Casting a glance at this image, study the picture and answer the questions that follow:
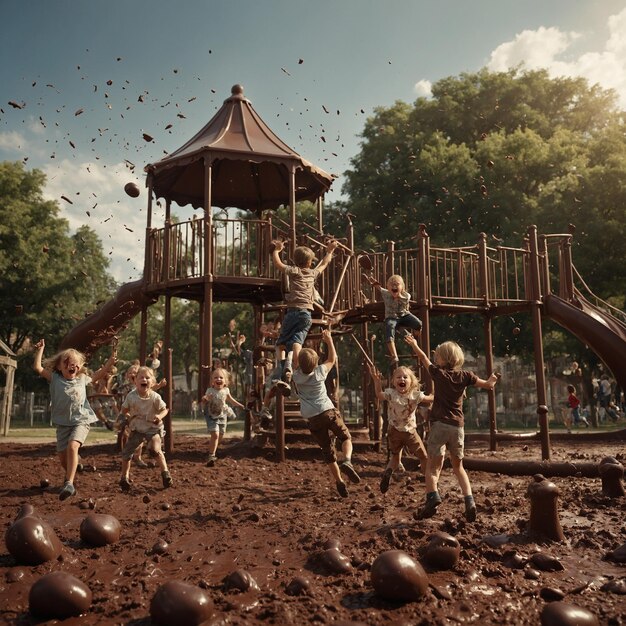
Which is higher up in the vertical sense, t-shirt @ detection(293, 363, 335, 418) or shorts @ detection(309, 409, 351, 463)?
t-shirt @ detection(293, 363, 335, 418)

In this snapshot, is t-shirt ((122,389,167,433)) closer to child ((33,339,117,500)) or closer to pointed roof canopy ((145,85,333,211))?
child ((33,339,117,500))

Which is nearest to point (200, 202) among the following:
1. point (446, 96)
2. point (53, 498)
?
point (53, 498)

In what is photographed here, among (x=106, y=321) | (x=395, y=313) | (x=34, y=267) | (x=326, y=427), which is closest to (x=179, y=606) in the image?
(x=326, y=427)

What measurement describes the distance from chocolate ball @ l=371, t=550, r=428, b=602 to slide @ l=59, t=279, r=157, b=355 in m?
11.4

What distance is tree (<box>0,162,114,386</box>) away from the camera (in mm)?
32025

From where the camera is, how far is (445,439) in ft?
19.0

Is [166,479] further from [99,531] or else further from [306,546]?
[306,546]

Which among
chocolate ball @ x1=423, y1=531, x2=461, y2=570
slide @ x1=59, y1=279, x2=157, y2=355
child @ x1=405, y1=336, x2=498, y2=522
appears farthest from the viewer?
slide @ x1=59, y1=279, x2=157, y2=355

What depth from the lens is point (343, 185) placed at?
101ft

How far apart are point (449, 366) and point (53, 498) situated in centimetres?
482

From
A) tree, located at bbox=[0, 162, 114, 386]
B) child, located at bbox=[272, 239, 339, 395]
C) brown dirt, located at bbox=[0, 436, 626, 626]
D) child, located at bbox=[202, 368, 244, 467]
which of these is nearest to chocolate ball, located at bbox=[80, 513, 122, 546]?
brown dirt, located at bbox=[0, 436, 626, 626]

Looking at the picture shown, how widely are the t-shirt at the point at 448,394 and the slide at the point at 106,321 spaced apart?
32.7 feet

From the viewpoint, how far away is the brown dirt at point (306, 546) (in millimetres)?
3938

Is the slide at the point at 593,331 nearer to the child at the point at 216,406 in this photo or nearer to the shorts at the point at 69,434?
the child at the point at 216,406
